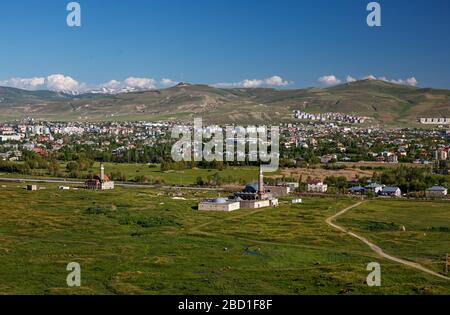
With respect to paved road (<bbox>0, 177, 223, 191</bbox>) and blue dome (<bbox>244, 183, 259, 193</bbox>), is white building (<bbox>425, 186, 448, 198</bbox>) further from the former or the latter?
paved road (<bbox>0, 177, 223, 191</bbox>)

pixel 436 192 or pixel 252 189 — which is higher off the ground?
pixel 252 189

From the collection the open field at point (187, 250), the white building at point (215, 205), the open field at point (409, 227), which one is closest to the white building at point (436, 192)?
the open field at point (409, 227)

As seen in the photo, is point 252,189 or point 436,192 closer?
point 252,189

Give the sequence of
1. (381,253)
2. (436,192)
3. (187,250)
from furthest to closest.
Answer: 1. (436,192)
2. (187,250)
3. (381,253)

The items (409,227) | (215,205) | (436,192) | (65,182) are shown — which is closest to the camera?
(409,227)

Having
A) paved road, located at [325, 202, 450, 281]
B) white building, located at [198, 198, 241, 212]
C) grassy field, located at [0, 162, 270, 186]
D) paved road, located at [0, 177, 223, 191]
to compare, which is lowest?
paved road, located at [325, 202, 450, 281]

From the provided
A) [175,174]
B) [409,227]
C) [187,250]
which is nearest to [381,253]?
[409,227]

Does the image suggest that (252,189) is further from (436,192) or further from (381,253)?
(381,253)

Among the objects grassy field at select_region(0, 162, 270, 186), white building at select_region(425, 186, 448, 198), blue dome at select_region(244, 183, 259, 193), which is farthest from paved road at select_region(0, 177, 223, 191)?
white building at select_region(425, 186, 448, 198)

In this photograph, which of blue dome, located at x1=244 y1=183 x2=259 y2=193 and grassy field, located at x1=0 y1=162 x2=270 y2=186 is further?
grassy field, located at x1=0 y1=162 x2=270 y2=186
